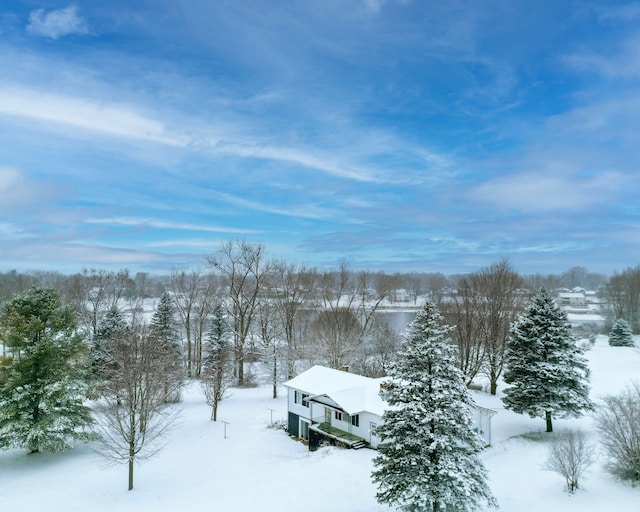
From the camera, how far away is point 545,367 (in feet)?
63.6

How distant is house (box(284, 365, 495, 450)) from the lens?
67.2ft

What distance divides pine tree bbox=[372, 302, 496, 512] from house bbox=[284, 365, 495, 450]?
699cm

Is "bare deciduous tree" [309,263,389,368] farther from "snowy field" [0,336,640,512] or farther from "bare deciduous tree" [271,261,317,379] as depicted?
"snowy field" [0,336,640,512]

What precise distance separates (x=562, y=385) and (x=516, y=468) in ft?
16.8

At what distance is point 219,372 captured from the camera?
85.3 feet

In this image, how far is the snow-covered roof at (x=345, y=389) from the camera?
69.6ft

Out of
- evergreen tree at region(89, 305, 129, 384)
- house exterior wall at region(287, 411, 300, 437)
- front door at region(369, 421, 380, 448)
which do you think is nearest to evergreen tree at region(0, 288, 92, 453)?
evergreen tree at region(89, 305, 129, 384)

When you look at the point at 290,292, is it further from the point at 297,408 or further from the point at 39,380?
the point at 39,380

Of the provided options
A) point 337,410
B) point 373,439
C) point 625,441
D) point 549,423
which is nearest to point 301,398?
point 337,410

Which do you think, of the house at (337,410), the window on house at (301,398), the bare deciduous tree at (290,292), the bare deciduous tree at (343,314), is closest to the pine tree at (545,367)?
the house at (337,410)

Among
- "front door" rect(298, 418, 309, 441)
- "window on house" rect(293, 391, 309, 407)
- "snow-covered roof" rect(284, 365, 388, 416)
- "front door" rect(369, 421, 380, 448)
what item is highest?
"snow-covered roof" rect(284, 365, 388, 416)

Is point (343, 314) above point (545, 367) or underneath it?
above

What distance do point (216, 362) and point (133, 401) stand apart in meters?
9.64

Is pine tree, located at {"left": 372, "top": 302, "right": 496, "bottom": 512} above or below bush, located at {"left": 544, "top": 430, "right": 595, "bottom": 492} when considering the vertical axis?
above
